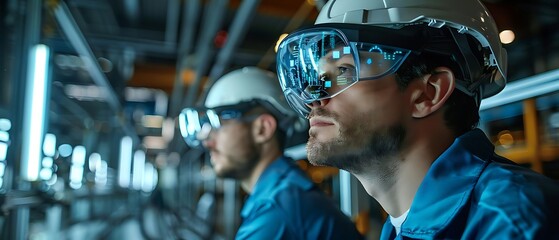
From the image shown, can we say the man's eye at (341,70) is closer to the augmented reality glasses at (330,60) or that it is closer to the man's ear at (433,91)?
the augmented reality glasses at (330,60)

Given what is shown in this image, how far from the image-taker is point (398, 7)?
3.84 feet

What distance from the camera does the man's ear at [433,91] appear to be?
1.15 metres

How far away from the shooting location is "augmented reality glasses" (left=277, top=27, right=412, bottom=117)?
113 centimetres

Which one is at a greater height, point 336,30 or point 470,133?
point 336,30

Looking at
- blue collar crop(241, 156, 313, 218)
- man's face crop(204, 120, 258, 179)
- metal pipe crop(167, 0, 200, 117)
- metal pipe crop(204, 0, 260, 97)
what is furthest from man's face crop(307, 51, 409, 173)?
metal pipe crop(167, 0, 200, 117)

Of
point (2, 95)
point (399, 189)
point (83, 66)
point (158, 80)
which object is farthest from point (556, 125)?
point (158, 80)

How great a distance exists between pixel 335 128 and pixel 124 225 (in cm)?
867

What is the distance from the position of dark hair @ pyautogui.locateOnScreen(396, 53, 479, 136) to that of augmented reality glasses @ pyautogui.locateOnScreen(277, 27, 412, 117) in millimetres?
38

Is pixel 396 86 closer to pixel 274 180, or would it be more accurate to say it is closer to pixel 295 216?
pixel 295 216

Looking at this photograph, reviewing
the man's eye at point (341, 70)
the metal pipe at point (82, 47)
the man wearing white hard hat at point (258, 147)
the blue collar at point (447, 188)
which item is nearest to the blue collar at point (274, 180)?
the man wearing white hard hat at point (258, 147)

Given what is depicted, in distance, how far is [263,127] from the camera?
2.53m

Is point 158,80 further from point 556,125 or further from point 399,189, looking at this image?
point 399,189

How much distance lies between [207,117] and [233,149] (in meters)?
0.24

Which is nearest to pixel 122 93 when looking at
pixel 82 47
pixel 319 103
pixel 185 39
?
pixel 185 39
